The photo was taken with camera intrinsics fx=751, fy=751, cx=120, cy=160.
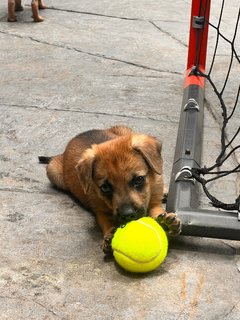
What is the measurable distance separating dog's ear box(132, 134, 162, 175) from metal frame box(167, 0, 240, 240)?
0.70 ft

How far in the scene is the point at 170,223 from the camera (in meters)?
4.02

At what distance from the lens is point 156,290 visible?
3.67 meters

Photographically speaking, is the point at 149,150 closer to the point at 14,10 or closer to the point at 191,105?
the point at 191,105

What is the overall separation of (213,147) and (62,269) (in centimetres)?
204

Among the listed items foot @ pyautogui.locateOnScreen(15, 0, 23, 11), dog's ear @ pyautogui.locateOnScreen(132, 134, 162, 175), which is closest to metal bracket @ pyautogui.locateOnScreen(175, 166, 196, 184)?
dog's ear @ pyautogui.locateOnScreen(132, 134, 162, 175)

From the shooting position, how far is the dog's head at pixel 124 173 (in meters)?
4.09

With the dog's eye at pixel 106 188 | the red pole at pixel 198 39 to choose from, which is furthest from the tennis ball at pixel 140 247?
the red pole at pixel 198 39

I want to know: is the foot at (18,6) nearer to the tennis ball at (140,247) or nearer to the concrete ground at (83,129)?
the concrete ground at (83,129)

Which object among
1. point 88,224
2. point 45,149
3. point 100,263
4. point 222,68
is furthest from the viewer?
point 222,68

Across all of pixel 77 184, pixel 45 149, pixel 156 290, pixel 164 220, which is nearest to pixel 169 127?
pixel 45 149

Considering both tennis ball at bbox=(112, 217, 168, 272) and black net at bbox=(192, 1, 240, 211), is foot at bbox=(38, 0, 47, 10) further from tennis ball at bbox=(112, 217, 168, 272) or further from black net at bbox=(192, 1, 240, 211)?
tennis ball at bbox=(112, 217, 168, 272)

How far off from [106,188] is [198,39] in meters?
2.76

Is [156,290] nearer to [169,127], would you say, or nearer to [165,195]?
[165,195]

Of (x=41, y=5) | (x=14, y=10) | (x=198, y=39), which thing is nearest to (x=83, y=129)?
(x=198, y=39)
